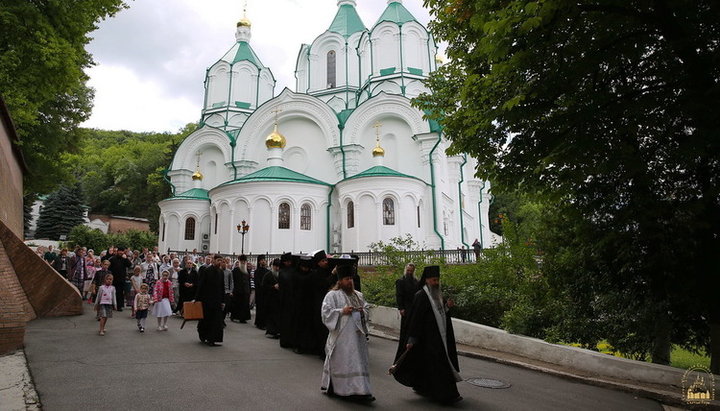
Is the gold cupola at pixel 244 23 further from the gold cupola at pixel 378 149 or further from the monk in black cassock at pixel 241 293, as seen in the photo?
the monk in black cassock at pixel 241 293

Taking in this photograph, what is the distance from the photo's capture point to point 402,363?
18.1ft

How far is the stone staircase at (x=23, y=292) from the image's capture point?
258 inches

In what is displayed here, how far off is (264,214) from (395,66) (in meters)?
16.0

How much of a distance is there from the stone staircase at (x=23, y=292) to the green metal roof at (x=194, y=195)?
19.6 metres

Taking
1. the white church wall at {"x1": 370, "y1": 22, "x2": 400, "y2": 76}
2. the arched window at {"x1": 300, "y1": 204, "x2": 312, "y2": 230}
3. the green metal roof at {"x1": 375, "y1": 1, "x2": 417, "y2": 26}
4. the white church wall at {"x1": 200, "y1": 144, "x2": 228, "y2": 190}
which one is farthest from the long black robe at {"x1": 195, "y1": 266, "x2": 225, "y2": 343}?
the green metal roof at {"x1": 375, "y1": 1, "x2": 417, "y2": 26}

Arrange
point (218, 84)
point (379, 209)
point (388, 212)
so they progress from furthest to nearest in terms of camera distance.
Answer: point (218, 84)
point (388, 212)
point (379, 209)

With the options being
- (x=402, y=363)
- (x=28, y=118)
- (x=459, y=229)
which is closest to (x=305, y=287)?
(x=402, y=363)

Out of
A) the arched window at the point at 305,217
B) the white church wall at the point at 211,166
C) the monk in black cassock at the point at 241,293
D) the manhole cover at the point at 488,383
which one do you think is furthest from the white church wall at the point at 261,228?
the manhole cover at the point at 488,383

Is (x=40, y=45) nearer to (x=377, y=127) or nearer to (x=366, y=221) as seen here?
(x=366, y=221)

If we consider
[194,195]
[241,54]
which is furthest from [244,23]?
[194,195]

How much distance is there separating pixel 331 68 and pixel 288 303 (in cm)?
3230

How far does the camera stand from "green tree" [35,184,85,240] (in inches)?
1887

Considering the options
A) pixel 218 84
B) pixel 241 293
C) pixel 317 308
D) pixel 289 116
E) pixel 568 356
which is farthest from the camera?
pixel 218 84

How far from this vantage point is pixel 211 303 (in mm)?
8477
